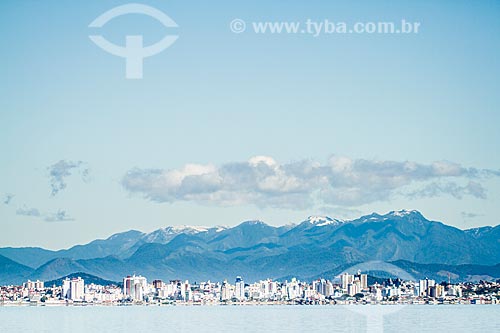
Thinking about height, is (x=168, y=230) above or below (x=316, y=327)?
above

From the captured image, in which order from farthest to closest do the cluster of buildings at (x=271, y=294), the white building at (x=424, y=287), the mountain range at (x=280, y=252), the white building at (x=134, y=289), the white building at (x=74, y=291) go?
1. the mountain range at (x=280, y=252)
2. the white building at (x=134, y=289)
3. the white building at (x=74, y=291)
4. the white building at (x=424, y=287)
5. the cluster of buildings at (x=271, y=294)

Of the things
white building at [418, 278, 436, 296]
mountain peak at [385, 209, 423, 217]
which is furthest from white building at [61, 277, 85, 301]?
mountain peak at [385, 209, 423, 217]

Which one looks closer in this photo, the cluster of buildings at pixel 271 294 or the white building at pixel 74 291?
the cluster of buildings at pixel 271 294

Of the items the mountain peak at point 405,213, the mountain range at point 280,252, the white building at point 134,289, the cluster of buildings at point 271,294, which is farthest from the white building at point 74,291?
the mountain peak at point 405,213

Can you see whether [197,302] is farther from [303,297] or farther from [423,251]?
[423,251]

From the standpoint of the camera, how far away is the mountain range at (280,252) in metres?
92.5

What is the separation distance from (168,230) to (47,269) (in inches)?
2287

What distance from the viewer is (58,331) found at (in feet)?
72.8

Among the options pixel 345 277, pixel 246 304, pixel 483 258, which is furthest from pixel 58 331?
pixel 483 258

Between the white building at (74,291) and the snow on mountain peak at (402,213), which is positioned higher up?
the snow on mountain peak at (402,213)

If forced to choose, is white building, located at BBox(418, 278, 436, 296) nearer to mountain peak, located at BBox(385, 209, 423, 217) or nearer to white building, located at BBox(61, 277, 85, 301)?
white building, located at BBox(61, 277, 85, 301)

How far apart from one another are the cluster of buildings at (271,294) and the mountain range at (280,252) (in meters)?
22.2

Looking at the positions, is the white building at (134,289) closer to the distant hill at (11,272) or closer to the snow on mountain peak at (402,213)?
the distant hill at (11,272)

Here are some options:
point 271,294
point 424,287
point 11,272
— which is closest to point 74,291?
point 271,294
